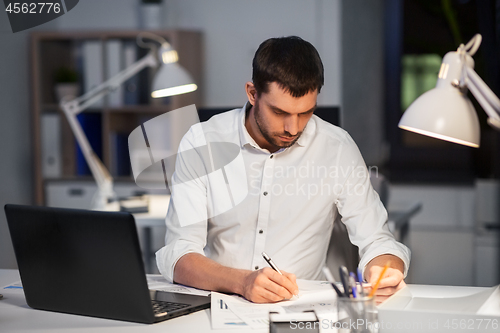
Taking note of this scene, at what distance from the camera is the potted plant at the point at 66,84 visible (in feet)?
10.4

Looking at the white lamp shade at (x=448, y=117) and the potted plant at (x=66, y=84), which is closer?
the white lamp shade at (x=448, y=117)

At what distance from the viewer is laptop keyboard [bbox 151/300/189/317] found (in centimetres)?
103

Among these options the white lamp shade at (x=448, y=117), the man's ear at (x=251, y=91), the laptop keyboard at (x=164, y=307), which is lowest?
the laptop keyboard at (x=164, y=307)

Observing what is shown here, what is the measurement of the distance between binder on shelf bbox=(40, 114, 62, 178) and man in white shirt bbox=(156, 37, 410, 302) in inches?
71.2

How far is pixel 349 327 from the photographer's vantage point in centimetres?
90

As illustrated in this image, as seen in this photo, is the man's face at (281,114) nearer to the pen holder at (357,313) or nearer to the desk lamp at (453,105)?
the desk lamp at (453,105)

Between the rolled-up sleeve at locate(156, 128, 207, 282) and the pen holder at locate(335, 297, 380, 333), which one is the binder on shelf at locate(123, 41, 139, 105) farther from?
the pen holder at locate(335, 297, 380, 333)

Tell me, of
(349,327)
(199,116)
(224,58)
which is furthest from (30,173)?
(349,327)

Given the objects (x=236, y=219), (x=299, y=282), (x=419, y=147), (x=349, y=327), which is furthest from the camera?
(x=419, y=147)

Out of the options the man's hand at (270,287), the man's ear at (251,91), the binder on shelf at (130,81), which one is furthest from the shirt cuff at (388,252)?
the binder on shelf at (130,81)

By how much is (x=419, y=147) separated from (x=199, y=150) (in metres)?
1.85

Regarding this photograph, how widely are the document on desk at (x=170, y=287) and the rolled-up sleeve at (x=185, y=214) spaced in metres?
0.02

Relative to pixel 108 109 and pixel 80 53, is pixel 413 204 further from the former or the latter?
pixel 80 53

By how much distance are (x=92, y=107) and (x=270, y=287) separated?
235 cm
